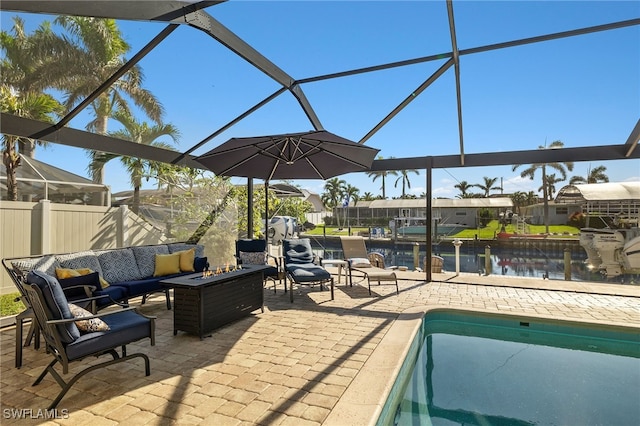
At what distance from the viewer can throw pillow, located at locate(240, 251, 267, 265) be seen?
736 centimetres

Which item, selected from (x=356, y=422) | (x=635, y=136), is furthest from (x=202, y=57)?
(x=635, y=136)

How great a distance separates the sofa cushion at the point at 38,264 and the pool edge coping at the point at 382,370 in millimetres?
4182

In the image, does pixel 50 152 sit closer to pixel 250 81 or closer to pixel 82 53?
pixel 82 53

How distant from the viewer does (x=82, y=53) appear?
352 inches

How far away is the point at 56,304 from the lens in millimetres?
2904

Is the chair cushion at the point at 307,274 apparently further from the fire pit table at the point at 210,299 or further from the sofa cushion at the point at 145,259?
the sofa cushion at the point at 145,259

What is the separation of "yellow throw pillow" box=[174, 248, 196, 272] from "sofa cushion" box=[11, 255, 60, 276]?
6.10ft

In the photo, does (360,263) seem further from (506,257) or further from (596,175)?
(596,175)

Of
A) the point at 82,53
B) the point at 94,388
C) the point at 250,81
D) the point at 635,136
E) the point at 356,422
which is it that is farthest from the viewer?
the point at 82,53

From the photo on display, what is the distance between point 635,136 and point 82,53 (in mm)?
12342

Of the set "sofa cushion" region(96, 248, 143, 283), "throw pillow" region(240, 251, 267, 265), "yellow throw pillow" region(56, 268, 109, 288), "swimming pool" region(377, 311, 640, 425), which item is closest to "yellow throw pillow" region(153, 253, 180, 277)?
"sofa cushion" region(96, 248, 143, 283)

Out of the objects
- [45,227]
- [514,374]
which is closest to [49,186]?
[45,227]

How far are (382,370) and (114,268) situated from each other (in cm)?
460

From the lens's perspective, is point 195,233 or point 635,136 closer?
point 635,136
